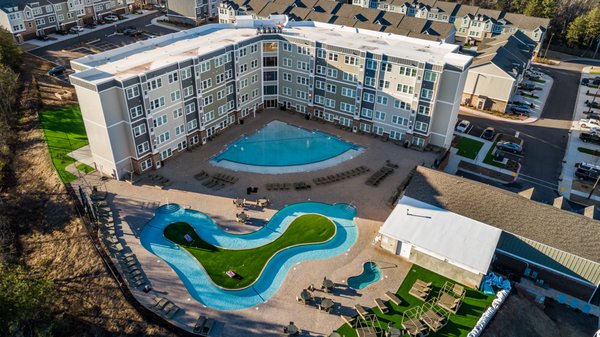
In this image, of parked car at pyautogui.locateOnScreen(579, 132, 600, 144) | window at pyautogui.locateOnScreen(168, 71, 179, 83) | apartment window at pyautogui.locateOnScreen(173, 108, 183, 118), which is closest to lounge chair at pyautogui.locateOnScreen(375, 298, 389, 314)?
apartment window at pyautogui.locateOnScreen(173, 108, 183, 118)

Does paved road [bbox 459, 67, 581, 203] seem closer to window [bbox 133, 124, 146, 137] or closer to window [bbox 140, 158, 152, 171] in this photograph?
window [bbox 140, 158, 152, 171]

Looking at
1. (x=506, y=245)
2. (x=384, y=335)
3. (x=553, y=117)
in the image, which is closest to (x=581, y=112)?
(x=553, y=117)

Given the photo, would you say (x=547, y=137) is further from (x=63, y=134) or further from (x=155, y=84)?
(x=63, y=134)

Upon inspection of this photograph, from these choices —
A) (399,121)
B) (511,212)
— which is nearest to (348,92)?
(399,121)

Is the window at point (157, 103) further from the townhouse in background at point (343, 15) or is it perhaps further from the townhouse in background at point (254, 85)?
the townhouse in background at point (343, 15)

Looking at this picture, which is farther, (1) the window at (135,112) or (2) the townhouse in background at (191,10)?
(2) the townhouse in background at (191,10)

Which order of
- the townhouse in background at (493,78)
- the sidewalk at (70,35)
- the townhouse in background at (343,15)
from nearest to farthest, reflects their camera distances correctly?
the townhouse in background at (493,78) → the townhouse in background at (343,15) → the sidewalk at (70,35)

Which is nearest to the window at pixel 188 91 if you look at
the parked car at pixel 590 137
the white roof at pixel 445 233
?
the white roof at pixel 445 233
